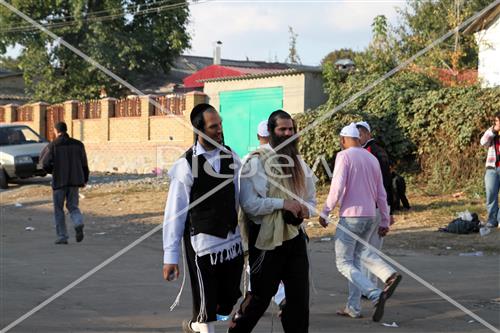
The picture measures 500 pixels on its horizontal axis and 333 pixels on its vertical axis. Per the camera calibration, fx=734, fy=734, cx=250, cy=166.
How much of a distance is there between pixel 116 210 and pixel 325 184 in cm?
511

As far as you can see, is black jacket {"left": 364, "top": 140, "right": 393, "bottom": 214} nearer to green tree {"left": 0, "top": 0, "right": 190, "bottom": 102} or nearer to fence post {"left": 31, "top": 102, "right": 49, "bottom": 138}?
fence post {"left": 31, "top": 102, "right": 49, "bottom": 138}

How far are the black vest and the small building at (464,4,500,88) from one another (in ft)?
60.1

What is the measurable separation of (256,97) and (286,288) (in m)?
18.0

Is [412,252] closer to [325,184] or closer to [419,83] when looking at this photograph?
[325,184]

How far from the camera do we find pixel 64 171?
38.9 feet

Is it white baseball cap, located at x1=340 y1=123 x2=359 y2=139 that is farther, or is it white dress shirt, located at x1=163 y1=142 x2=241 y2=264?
white baseball cap, located at x1=340 y1=123 x2=359 y2=139

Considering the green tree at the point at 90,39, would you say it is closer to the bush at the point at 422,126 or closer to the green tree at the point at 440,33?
the green tree at the point at 440,33

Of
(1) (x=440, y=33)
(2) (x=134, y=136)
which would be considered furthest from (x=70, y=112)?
(1) (x=440, y=33)

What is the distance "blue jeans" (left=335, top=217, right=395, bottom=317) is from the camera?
6.76 m

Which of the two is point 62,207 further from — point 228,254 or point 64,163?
point 228,254

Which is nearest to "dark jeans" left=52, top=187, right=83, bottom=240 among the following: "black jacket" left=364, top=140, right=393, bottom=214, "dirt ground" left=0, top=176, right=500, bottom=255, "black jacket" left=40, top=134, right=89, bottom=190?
"black jacket" left=40, top=134, right=89, bottom=190

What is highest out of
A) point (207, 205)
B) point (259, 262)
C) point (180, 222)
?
point (207, 205)

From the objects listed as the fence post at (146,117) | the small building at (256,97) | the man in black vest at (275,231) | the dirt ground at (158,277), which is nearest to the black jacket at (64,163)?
the dirt ground at (158,277)

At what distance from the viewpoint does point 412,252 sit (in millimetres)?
11047
